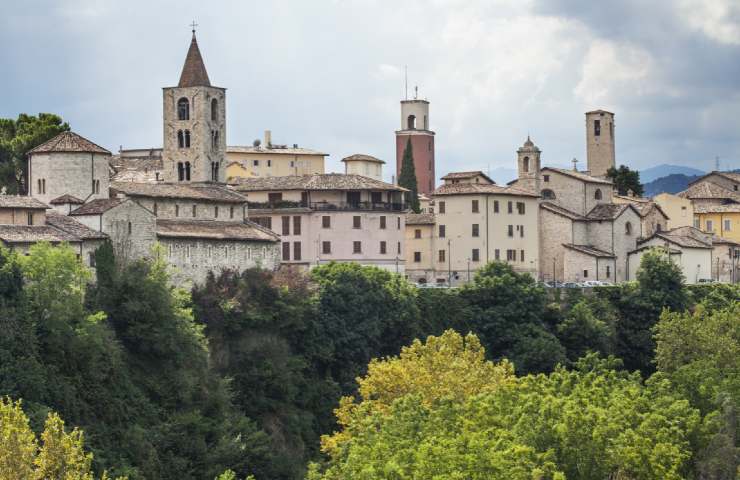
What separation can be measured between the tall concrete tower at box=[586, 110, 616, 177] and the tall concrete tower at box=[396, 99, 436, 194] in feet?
44.7

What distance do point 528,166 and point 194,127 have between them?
26.4m

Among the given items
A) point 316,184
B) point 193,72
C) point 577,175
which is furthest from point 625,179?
point 193,72

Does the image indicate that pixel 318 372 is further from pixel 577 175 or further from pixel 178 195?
pixel 577 175

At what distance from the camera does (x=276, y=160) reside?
132 meters

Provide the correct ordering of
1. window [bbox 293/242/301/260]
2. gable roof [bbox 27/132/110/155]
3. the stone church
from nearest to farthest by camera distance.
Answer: the stone church → gable roof [bbox 27/132/110/155] → window [bbox 293/242/301/260]

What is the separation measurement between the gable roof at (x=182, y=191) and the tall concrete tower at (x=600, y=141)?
46478mm

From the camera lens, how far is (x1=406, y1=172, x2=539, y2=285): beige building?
4188 inches

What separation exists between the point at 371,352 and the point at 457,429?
27926mm

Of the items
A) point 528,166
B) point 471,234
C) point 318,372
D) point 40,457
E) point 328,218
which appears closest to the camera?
point 40,457

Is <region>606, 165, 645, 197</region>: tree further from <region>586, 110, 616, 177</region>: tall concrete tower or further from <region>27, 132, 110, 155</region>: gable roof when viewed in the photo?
<region>27, 132, 110, 155</region>: gable roof

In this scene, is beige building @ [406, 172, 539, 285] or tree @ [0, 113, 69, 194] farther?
beige building @ [406, 172, 539, 285]

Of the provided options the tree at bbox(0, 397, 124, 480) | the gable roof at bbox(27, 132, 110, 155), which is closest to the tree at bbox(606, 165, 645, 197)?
the gable roof at bbox(27, 132, 110, 155)

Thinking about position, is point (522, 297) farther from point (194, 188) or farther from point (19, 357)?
point (19, 357)

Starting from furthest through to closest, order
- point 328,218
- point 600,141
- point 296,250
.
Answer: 1. point 600,141
2. point 328,218
3. point 296,250
